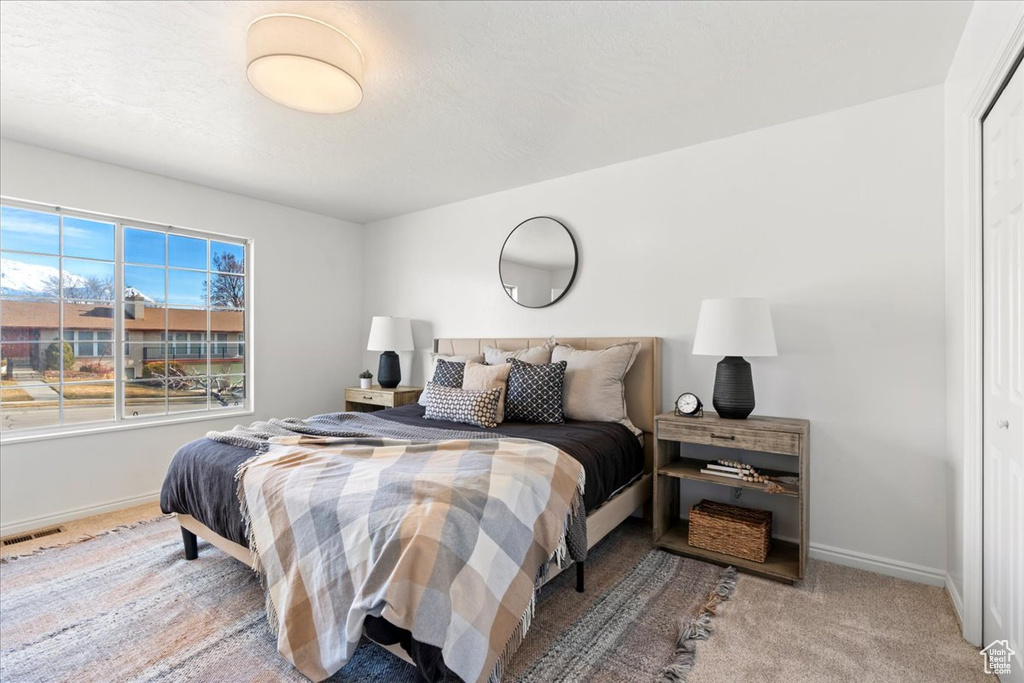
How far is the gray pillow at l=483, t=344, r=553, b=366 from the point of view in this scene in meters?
3.35

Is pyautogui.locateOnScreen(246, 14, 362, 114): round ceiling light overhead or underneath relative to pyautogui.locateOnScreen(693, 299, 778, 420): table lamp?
overhead

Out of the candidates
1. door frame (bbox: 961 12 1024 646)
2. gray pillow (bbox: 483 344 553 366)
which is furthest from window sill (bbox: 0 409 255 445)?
door frame (bbox: 961 12 1024 646)

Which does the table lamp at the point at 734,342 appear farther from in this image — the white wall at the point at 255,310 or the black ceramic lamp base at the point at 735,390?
the white wall at the point at 255,310

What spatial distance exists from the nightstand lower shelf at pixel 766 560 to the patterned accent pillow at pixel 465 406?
3.99 ft

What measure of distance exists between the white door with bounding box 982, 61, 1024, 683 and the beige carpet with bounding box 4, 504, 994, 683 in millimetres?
188

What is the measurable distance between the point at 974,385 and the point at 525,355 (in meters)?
2.31

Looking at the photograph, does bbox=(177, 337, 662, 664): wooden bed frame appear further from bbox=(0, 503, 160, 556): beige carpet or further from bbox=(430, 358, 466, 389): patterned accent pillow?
bbox=(0, 503, 160, 556): beige carpet

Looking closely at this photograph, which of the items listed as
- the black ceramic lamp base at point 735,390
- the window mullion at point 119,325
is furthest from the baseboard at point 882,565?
the window mullion at point 119,325

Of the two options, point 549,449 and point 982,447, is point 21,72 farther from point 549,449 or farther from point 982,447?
point 982,447

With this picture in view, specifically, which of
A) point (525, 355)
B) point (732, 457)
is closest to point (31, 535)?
point (525, 355)

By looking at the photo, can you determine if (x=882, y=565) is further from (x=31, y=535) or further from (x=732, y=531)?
(x=31, y=535)

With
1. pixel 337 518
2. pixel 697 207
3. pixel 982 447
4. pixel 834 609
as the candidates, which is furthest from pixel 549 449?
pixel 697 207

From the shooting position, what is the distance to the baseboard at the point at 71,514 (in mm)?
2998

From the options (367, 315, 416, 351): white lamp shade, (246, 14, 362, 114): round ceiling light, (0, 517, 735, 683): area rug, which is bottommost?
(0, 517, 735, 683): area rug
